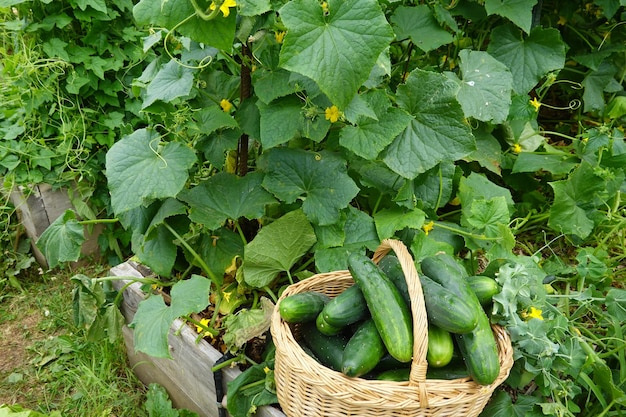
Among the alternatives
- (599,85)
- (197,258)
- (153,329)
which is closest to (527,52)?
(599,85)

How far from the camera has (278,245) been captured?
1628 millimetres

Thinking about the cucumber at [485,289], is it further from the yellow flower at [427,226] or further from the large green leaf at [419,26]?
the large green leaf at [419,26]

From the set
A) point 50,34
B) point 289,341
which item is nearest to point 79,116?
point 50,34

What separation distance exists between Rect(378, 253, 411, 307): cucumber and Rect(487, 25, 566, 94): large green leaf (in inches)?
42.5

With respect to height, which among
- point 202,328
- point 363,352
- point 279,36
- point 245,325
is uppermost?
point 279,36

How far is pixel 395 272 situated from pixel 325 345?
0.25 metres

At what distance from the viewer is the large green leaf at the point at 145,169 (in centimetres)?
146

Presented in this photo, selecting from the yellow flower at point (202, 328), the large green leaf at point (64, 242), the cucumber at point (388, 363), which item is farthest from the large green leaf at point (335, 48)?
the large green leaf at point (64, 242)

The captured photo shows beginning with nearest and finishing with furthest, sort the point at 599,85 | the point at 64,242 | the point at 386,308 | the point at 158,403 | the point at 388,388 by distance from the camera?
the point at 388,388 < the point at 386,308 < the point at 64,242 < the point at 158,403 < the point at 599,85

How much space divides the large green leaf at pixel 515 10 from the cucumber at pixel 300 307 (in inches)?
51.6

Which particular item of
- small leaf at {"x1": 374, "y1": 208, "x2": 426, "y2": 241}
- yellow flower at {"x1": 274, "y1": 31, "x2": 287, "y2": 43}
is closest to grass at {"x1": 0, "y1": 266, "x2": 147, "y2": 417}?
small leaf at {"x1": 374, "y1": 208, "x2": 426, "y2": 241}

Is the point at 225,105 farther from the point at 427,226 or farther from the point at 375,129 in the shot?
the point at 427,226

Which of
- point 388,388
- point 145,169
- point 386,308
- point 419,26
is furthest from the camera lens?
point 419,26

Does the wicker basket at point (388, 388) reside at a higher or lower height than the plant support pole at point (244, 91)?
lower
